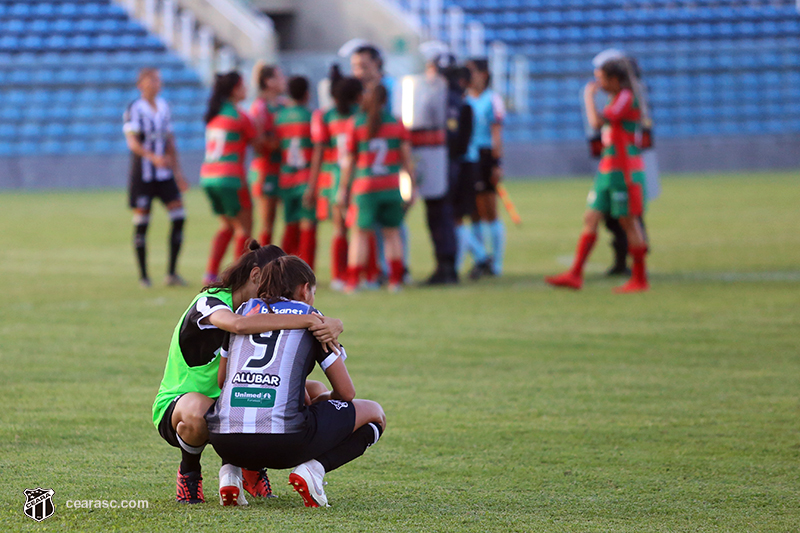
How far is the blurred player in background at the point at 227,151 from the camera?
9609mm

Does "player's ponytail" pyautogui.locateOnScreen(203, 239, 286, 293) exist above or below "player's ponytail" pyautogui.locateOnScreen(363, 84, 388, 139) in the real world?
below

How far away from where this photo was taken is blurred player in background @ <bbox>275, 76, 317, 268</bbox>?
387 inches

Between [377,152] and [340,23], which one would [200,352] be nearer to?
[377,152]

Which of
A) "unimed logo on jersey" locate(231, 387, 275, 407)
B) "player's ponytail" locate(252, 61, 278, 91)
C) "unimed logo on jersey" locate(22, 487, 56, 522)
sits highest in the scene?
A: "player's ponytail" locate(252, 61, 278, 91)

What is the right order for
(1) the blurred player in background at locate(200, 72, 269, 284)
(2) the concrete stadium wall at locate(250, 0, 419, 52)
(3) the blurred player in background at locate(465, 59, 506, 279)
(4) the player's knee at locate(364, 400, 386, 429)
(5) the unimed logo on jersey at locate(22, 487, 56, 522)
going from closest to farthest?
1. (5) the unimed logo on jersey at locate(22, 487, 56, 522)
2. (4) the player's knee at locate(364, 400, 386, 429)
3. (1) the blurred player in background at locate(200, 72, 269, 284)
4. (3) the blurred player in background at locate(465, 59, 506, 279)
5. (2) the concrete stadium wall at locate(250, 0, 419, 52)

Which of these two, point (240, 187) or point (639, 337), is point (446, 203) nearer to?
point (240, 187)

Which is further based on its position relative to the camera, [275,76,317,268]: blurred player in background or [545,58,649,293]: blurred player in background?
[275,76,317,268]: blurred player in background

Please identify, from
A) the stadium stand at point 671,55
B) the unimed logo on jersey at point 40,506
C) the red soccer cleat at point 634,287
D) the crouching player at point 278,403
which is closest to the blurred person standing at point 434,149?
the red soccer cleat at point 634,287

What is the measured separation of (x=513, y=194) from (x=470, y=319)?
13.3 meters

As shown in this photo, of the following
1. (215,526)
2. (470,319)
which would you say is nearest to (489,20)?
(470,319)

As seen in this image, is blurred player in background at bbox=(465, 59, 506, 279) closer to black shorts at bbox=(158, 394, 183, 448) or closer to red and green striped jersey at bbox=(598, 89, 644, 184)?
red and green striped jersey at bbox=(598, 89, 644, 184)

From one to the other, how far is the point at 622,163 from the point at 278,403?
20.1 ft

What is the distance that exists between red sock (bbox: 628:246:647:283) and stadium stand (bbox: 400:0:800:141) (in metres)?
17.6

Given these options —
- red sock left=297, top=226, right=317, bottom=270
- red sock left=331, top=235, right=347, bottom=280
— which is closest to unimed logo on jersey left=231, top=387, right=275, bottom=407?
red sock left=331, top=235, right=347, bottom=280
